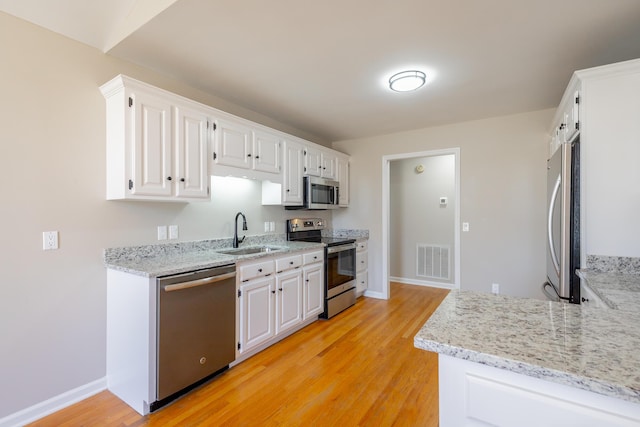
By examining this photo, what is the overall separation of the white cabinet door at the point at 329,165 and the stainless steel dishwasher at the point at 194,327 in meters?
2.12

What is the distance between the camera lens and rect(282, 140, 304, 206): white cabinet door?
3.30 meters

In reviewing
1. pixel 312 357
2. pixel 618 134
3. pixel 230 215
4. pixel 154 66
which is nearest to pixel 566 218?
pixel 618 134

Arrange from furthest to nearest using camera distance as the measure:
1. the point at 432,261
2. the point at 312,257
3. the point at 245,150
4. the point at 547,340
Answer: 1. the point at 432,261
2. the point at 312,257
3. the point at 245,150
4. the point at 547,340

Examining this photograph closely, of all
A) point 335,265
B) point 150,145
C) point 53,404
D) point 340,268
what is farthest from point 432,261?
point 53,404

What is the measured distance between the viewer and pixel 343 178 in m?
4.40

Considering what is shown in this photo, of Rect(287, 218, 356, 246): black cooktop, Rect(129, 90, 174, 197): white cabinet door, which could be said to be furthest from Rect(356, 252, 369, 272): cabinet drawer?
Rect(129, 90, 174, 197): white cabinet door

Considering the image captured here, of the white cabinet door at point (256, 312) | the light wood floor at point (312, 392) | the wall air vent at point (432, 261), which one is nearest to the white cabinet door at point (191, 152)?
the white cabinet door at point (256, 312)

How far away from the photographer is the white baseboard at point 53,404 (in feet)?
5.70

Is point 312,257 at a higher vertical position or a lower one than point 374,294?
higher

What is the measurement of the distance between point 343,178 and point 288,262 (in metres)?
1.93

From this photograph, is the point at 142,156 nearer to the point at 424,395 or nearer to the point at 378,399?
the point at 378,399

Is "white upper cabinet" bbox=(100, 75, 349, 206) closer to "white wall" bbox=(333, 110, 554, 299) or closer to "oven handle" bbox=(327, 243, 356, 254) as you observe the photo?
"oven handle" bbox=(327, 243, 356, 254)

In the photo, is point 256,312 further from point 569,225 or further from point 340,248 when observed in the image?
point 569,225

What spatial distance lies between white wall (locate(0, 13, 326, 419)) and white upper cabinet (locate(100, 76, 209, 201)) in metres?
0.16
